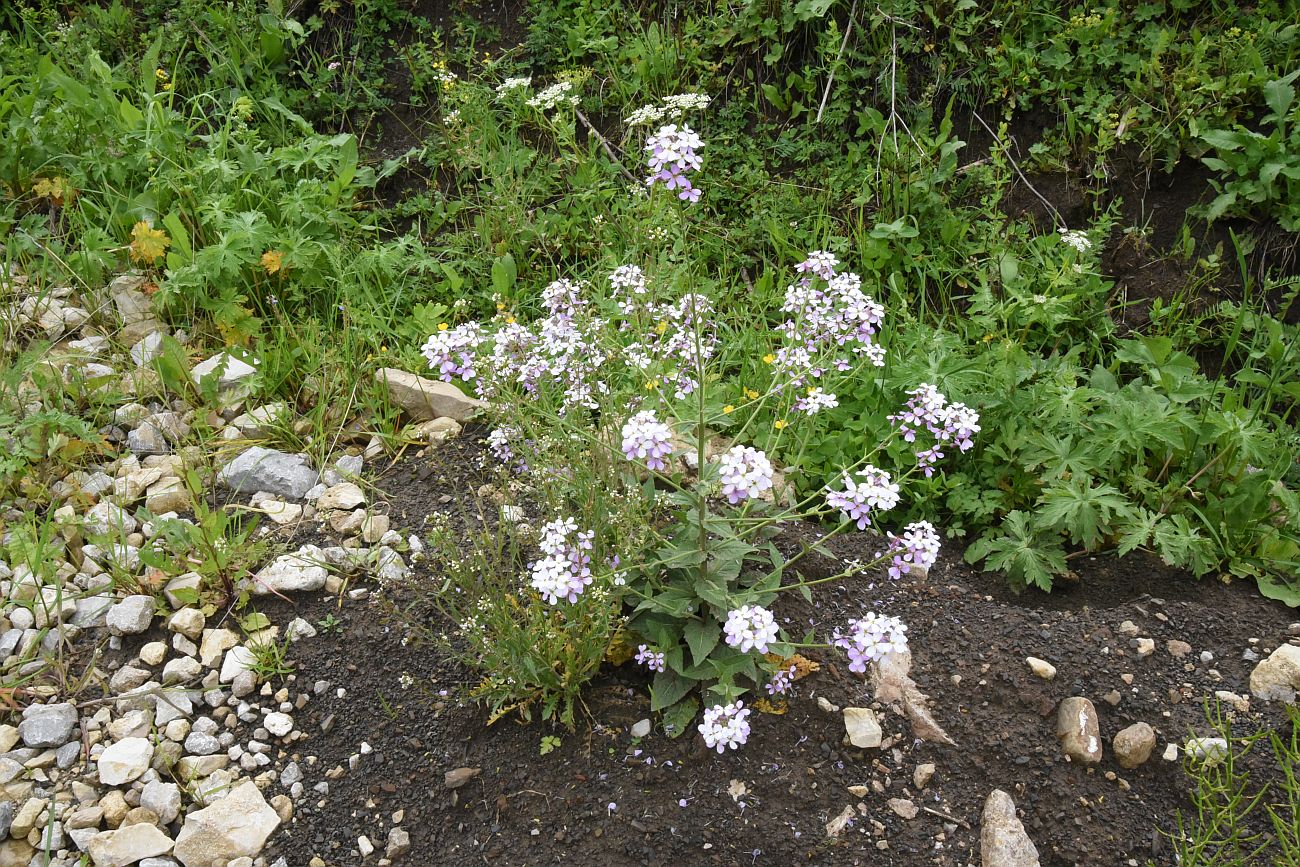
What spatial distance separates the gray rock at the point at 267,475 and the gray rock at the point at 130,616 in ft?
1.75

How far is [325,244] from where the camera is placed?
13.1 ft

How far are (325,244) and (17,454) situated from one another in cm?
138

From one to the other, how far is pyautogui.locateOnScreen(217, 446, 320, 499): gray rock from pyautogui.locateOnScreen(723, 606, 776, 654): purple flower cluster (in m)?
1.84

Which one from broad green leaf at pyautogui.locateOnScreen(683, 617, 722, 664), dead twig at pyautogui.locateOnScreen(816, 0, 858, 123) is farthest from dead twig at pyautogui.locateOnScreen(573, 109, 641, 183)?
broad green leaf at pyautogui.locateOnScreen(683, 617, 722, 664)

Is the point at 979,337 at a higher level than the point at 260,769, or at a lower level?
higher

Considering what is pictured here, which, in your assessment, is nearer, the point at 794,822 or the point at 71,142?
the point at 794,822

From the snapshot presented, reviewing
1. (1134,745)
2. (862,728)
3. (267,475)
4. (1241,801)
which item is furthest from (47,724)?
(1241,801)

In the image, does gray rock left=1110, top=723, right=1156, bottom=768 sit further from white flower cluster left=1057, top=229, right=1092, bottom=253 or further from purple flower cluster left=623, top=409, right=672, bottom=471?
white flower cluster left=1057, top=229, right=1092, bottom=253

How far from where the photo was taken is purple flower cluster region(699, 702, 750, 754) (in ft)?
7.00

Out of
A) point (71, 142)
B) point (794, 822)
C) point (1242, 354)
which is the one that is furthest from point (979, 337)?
point (71, 142)

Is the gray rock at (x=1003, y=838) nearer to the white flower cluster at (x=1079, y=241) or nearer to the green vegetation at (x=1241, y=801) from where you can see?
the green vegetation at (x=1241, y=801)

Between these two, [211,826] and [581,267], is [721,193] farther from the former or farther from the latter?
[211,826]

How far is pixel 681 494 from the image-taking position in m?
2.44

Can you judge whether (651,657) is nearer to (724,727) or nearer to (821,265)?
(724,727)
